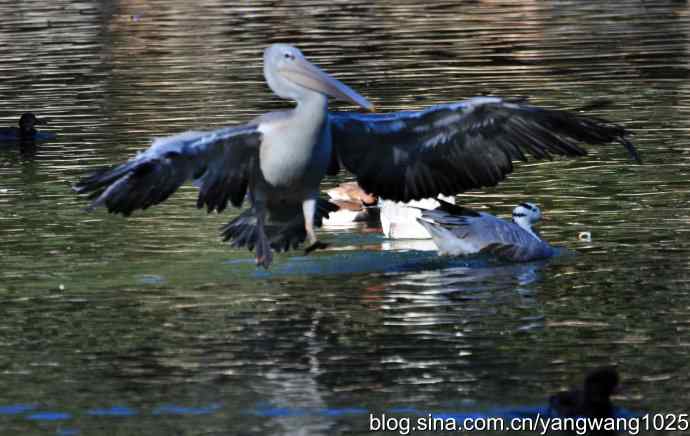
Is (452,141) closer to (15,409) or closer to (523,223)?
(523,223)

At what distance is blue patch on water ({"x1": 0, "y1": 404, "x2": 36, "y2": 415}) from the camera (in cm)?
953

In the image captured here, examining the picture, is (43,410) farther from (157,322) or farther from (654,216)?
(654,216)

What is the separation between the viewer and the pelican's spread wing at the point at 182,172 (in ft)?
37.1

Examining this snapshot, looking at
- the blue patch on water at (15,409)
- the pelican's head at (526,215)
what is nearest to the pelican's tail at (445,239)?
the pelican's head at (526,215)

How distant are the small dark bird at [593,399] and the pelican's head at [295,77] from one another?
3.60 meters

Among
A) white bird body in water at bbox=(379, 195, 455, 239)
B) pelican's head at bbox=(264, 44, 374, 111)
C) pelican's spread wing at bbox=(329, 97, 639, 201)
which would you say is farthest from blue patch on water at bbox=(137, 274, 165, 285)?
white bird body in water at bbox=(379, 195, 455, 239)

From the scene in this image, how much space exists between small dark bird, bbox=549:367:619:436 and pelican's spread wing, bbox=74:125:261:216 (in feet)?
11.6

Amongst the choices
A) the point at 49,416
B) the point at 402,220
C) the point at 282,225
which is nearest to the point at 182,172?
the point at 282,225

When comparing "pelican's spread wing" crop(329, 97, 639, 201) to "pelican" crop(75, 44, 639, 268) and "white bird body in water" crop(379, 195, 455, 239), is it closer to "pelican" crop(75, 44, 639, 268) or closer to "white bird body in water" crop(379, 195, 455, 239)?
"pelican" crop(75, 44, 639, 268)

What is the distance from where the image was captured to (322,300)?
12.2 metres

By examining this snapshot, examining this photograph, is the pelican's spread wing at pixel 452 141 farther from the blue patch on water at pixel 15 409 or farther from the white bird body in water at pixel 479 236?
the blue patch on water at pixel 15 409

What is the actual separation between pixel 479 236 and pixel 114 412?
476 centimetres

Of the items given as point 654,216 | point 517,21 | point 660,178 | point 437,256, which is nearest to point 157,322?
point 437,256

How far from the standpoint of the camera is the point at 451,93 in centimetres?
2356
